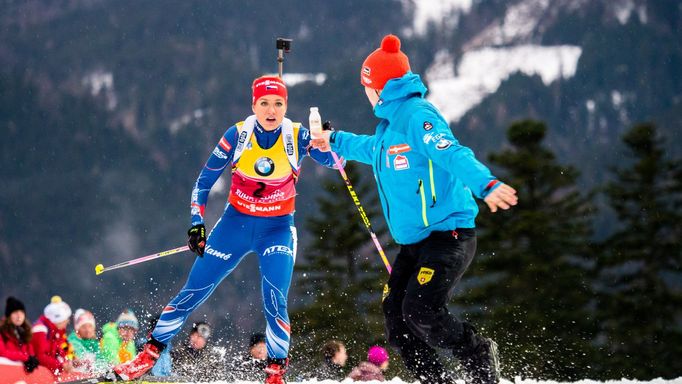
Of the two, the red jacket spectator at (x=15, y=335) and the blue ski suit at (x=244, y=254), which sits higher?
the blue ski suit at (x=244, y=254)

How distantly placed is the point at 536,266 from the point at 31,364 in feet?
66.4

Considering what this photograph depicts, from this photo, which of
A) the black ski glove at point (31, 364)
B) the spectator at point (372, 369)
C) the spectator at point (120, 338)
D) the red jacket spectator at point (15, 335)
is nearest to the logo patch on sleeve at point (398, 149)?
the black ski glove at point (31, 364)

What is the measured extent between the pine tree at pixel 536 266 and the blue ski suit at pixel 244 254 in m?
15.7

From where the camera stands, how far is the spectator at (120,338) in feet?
35.3

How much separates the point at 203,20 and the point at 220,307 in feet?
202

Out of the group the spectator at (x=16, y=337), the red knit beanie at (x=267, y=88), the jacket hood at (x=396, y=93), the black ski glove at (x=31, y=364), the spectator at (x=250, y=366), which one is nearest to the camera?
the jacket hood at (x=396, y=93)

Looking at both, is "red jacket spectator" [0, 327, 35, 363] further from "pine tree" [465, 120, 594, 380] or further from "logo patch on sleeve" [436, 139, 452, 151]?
"pine tree" [465, 120, 594, 380]

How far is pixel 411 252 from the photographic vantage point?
6668 mm

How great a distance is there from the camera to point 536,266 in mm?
26469

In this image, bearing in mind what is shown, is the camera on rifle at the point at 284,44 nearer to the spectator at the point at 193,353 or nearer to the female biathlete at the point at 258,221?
the female biathlete at the point at 258,221

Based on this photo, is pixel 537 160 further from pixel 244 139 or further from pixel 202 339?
pixel 244 139

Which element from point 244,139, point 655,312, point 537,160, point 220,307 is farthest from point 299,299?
point 220,307

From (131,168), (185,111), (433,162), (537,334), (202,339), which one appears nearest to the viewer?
(433,162)

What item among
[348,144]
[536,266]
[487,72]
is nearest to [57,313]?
[348,144]
